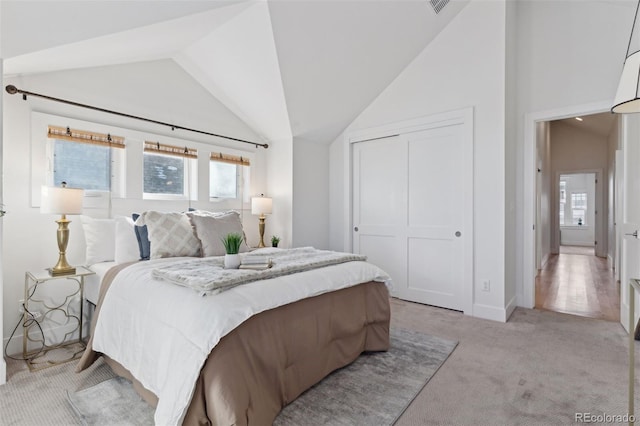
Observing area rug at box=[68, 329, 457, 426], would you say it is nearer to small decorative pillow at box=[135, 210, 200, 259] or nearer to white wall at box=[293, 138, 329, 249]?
small decorative pillow at box=[135, 210, 200, 259]

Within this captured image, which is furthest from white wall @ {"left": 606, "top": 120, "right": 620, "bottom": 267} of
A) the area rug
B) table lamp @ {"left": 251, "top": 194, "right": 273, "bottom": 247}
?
table lamp @ {"left": 251, "top": 194, "right": 273, "bottom": 247}

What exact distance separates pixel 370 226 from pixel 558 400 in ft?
9.03

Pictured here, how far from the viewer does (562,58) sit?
3520 millimetres

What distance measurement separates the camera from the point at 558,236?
8344 millimetres

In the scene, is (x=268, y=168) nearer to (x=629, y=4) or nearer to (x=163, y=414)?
(x=163, y=414)

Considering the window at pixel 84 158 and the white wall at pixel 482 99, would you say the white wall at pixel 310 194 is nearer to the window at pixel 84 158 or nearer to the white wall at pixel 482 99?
the white wall at pixel 482 99

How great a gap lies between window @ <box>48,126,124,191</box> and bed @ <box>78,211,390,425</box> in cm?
111

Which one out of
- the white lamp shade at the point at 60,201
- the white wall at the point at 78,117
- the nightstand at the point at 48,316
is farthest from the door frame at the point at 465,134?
the nightstand at the point at 48,316

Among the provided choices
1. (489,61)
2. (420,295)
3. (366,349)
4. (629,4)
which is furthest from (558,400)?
(629,4)

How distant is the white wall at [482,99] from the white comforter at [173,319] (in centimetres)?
184

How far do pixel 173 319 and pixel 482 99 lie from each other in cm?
344

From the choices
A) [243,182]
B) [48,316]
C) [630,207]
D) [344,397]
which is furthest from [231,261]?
[630,207]

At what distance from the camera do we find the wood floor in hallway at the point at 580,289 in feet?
11.9

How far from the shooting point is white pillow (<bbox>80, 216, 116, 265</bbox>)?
8.98 feet
